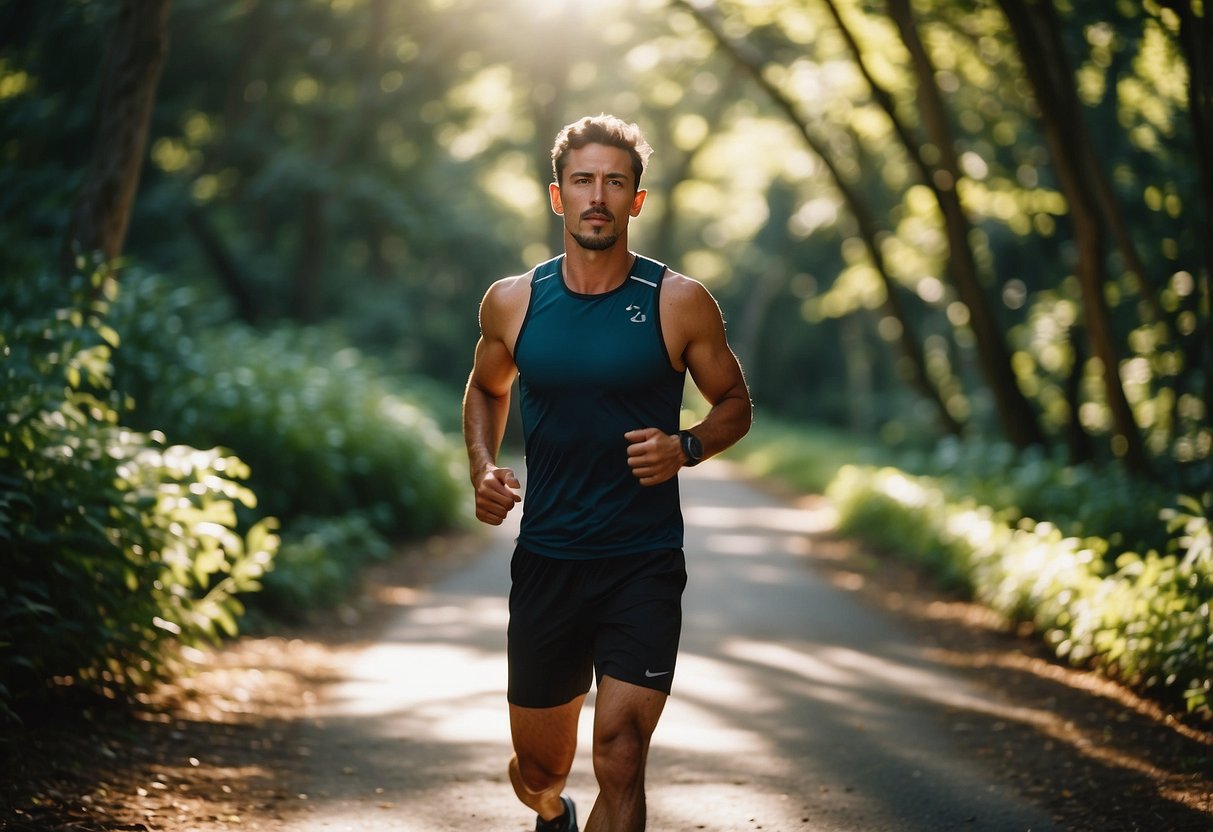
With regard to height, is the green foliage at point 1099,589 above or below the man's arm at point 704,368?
below

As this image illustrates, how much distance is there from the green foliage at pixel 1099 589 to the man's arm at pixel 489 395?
4.17 metres

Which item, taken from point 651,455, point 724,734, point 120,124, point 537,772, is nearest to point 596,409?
point 651,455

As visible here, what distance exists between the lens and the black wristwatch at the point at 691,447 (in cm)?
422

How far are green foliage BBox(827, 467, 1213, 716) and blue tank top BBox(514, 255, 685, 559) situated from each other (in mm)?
3944

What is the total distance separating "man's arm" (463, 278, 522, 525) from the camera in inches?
172

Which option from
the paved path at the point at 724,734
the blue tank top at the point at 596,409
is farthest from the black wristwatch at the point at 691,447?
the paved path at the point at 724,734

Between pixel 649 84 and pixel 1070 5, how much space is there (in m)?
21.3

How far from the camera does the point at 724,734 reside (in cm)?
696

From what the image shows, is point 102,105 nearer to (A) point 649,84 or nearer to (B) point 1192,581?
(B) point 1192,581

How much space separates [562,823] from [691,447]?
5.22 ft

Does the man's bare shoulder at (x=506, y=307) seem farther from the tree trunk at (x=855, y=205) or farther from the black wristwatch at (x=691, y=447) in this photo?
the tree trunk at (x=855, y=205)

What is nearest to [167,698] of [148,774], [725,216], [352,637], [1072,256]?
[148,774]

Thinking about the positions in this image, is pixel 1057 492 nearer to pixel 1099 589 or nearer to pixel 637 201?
pixel 1099 589

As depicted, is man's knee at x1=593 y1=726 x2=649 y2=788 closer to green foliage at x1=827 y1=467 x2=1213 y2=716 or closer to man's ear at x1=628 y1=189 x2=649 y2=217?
man's ear at x1=628 y1=189 x2=649 y2=217
